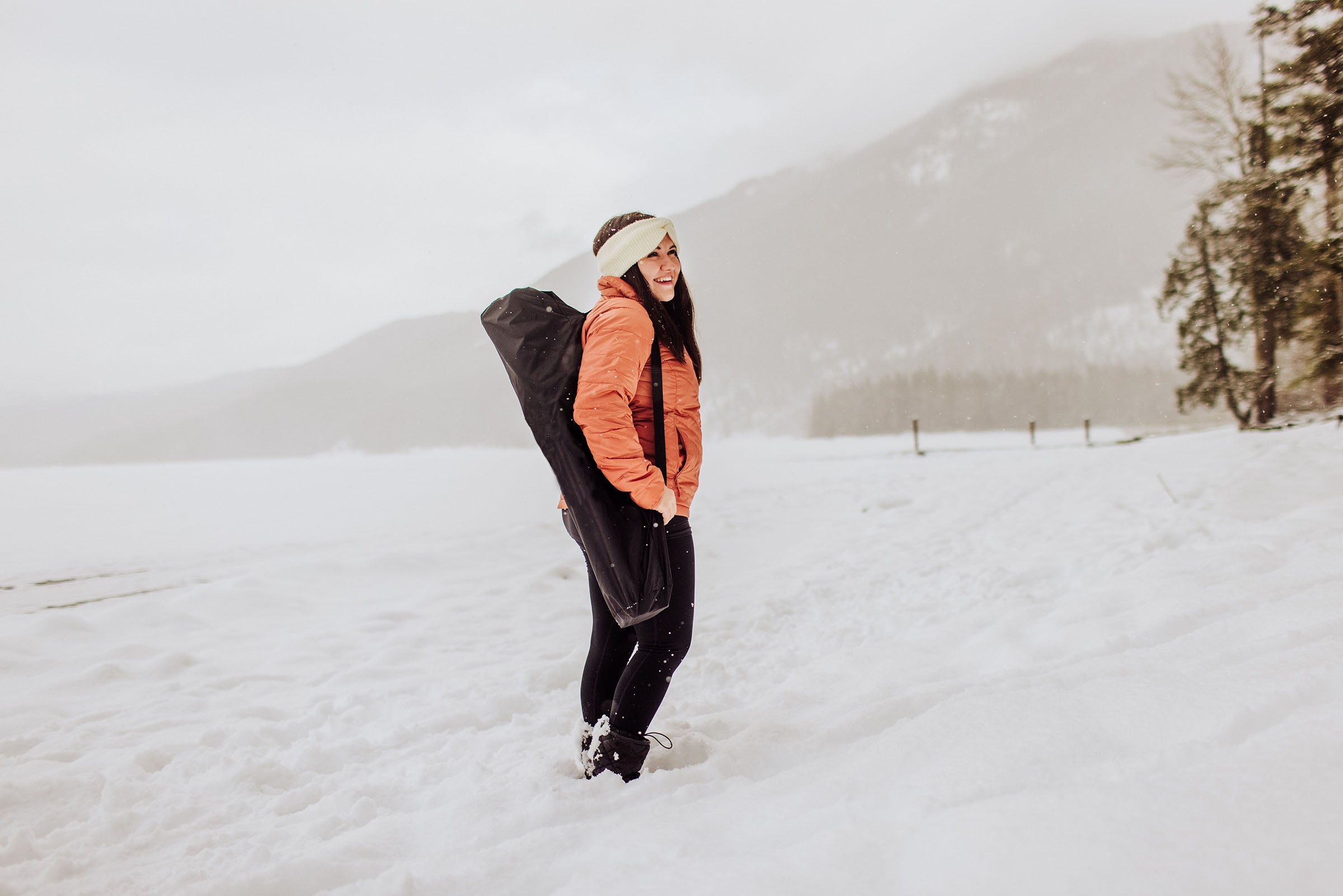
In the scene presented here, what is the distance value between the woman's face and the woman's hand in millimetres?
605

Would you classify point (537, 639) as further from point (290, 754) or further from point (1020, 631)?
point (1020, 631)

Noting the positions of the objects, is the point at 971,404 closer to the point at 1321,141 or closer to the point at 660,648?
the point at 1321,141

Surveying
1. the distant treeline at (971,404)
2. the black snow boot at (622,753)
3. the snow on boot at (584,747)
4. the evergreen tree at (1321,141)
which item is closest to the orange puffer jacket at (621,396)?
the black snow boot at (622,753)

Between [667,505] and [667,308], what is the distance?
0.64m

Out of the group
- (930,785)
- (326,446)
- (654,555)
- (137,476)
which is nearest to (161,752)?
(654,555)

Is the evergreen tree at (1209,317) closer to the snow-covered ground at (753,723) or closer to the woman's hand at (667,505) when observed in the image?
the snow-covered ground at (753,723)

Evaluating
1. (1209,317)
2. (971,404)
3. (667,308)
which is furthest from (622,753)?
(971,404)

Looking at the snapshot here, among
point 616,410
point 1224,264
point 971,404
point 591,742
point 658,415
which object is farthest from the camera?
point 971,404

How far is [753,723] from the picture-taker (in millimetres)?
2441

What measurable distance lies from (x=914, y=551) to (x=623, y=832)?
461 cm

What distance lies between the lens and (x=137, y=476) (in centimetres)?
3500

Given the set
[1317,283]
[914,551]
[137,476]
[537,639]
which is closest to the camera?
[537,639]

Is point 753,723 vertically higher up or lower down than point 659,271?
lower down

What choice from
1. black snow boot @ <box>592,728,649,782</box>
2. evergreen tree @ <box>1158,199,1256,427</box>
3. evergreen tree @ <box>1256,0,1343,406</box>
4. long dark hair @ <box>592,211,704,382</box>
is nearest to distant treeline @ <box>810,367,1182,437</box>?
evergreen tree @ <box>1158,199,1256,427</box>
